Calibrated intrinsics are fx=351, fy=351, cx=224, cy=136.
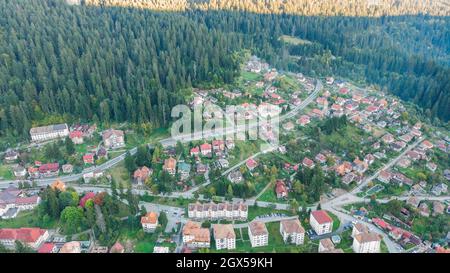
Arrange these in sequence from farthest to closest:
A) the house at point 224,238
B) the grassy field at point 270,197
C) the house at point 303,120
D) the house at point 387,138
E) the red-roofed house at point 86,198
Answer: the house at point 303,120, the house at point 387,138, the grassy field at point 270,197, the red-roofed house at point 86,198, the house at point 224,238

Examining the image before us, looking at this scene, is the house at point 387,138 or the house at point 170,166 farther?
the house at point 387,138

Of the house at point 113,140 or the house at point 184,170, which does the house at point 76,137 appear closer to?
the house at point 113,140

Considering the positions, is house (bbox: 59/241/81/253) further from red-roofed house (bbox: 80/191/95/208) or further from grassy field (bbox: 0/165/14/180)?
grassy field (bbox: 0/165/14/180)

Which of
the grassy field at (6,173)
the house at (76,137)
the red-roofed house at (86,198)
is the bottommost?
the red-roofed house at (86,198)

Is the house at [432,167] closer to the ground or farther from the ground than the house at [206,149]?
closer to the ground

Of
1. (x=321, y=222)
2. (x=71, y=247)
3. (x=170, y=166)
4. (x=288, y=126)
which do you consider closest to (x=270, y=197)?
(x=321, y=222)

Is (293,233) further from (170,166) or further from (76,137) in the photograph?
(76,137)

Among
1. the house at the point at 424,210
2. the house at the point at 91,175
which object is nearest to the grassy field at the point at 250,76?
the house at the point at 91,175
